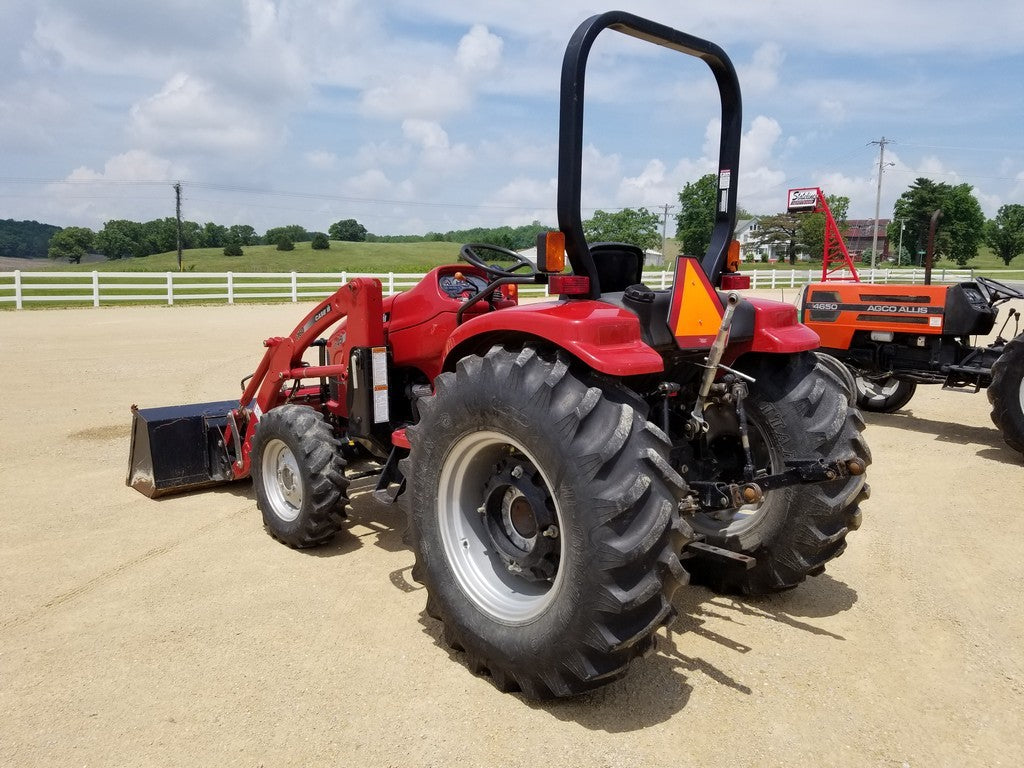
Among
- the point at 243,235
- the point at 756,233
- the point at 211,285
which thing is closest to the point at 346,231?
the point at 243,235

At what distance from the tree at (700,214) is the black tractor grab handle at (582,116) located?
10 cm

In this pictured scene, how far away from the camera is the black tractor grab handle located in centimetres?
292

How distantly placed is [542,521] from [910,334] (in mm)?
6443

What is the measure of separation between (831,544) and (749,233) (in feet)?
270

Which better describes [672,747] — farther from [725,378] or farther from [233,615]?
[233,615]

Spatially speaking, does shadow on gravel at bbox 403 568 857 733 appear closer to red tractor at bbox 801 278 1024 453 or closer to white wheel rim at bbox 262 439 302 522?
white wheel rim at bbox 262 439 302 522

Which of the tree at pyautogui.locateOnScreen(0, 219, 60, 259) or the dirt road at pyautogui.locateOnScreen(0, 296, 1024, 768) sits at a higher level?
the tree at pyautogui.locateOnScreen(0, 219, 60, 259)

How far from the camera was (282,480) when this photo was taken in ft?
15.3

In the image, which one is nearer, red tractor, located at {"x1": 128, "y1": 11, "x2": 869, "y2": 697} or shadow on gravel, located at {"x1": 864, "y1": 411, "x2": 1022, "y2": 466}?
red tractor, located at {"x1": 128, "y1": 11, "x2": 869, "y2": 697}

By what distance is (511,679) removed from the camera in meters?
2.85

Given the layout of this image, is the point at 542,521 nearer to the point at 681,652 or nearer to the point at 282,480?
the point at 681,652

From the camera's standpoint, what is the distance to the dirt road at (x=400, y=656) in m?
2.59

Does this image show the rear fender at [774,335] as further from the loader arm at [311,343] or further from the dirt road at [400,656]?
the loader arm at [311,343]

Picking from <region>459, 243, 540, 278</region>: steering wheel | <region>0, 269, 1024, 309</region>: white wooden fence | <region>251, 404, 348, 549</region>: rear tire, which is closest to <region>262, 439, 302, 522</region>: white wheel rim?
<region>251, 404, 348, 549</region>: rear tire
